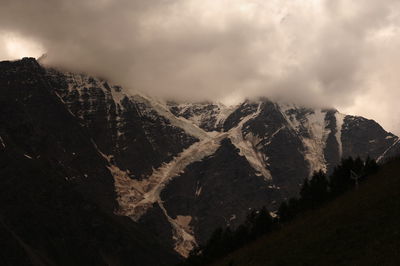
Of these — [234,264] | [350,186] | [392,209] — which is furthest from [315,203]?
[392,209]

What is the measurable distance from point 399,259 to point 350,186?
63.1 m

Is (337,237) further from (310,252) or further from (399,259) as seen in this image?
(399,259)

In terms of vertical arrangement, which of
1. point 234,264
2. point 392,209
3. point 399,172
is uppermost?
point 399,172

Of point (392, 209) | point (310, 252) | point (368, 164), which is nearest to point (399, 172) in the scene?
point (368, 164)

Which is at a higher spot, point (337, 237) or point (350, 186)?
point (350, 186)

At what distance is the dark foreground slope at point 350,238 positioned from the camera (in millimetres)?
52125

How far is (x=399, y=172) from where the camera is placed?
8812cm

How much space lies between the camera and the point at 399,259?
46219mm

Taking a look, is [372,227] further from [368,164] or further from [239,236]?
[239,236]

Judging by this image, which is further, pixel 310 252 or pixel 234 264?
pixel 234 264

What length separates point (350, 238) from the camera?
58.6 metres

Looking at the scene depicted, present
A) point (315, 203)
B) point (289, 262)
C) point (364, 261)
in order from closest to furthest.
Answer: point (364, 261), point (289, 262), point (315, 203)

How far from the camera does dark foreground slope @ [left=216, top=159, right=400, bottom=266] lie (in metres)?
52.1

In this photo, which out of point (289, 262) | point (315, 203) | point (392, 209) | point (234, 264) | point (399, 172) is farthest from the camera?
point (315, 203)
